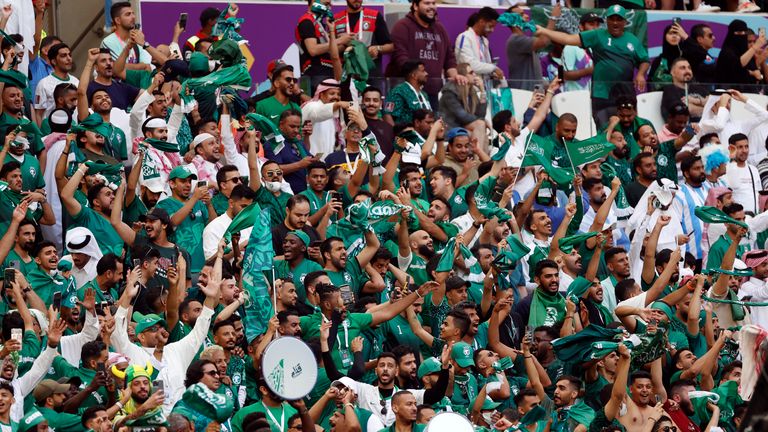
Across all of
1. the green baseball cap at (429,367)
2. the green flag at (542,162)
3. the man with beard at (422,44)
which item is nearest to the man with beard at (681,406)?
the green baseball cap at (429,367)

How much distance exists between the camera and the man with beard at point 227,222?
14945 mm

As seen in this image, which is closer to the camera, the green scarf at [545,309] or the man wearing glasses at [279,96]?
the green scarf at [545,309]

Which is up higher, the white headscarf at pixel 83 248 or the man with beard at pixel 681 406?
the white headscarf at pixel 83 248

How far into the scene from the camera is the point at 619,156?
18.5 metres

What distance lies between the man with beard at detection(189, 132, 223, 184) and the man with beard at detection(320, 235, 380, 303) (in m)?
1.60

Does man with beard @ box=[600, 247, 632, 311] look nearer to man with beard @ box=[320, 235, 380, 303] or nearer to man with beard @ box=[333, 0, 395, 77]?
man with beard @ box=[320, 235, 380, 303]

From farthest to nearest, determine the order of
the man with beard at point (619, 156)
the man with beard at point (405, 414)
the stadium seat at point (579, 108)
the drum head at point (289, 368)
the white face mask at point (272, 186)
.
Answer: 1. the stadium seat at point (579, 108)
2. the man with beard at point (619, 156)
3. the white face mask at point (272, 186)
4. the man with beard at point (405, 414)
5. the drum head at point (289, 368)

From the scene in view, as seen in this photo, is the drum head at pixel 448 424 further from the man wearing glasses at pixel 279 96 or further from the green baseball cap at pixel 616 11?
the green baseball cap at pixel 616 11

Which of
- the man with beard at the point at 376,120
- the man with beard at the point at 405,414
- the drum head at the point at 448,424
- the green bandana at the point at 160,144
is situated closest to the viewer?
the drum head at the point at 448,424

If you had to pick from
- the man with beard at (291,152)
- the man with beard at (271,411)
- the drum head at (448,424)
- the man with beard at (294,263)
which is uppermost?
the man with beard at (291,152)

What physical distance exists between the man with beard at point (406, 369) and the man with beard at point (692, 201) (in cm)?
470

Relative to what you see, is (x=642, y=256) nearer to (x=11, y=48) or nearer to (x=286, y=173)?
(x=286, y=173)

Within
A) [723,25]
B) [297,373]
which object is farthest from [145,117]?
[723,25]

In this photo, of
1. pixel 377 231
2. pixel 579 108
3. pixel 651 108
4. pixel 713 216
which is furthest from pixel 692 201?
pixel 377 231
